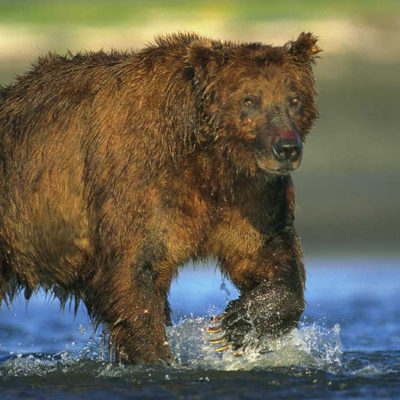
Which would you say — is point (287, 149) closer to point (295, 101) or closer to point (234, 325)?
point (295, 101)

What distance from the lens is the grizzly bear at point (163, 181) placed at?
759 centimetres

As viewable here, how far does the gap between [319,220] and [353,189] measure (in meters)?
1.12

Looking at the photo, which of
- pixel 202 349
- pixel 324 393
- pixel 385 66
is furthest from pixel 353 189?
pixel 324 393

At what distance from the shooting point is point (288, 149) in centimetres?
730

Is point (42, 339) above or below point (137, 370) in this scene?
above

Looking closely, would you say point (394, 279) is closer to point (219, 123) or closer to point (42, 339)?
point (42, 339)

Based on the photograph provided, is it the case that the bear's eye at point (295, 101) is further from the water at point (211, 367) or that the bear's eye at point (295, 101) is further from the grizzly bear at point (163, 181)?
the water at point (211, 367)

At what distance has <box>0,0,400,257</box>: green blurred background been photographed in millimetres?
18500

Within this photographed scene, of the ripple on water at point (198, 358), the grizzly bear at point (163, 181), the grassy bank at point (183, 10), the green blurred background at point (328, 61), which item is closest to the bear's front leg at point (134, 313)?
the grizzly bear at point (163, 181)

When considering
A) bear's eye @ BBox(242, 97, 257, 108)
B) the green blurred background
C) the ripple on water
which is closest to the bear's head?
bear's eye @ BBox(242, 97, 257, 108)

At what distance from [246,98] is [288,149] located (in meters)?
0.47

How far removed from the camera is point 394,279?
15484 mm

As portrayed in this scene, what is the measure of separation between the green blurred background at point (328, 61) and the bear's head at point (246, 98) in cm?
1006

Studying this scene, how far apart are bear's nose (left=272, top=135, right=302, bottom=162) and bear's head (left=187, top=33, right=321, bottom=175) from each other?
143 mm
